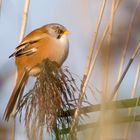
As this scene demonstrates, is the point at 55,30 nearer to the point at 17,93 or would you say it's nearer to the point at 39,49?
the point at 39,49

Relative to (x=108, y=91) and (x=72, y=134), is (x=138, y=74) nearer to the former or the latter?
(x=108, y=91)

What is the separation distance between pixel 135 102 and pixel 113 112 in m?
0.09

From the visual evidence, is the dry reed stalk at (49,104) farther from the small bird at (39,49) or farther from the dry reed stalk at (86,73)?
the small bird at (39,49)

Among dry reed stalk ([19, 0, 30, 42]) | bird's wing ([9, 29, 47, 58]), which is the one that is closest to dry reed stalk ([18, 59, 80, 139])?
dry reed stalk ([19, 0, 30, 42])

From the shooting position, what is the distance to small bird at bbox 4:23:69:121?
1.37 m

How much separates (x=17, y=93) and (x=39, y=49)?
313 millimetres

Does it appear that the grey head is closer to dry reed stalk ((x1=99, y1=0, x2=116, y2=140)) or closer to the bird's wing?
the bird's wing

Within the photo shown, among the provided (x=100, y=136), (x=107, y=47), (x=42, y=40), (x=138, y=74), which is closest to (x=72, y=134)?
(x=100, y=136)

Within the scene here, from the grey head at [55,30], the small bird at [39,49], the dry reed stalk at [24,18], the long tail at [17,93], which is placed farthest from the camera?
the grey head at [55,30]

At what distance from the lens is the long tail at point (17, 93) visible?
111 centimetres

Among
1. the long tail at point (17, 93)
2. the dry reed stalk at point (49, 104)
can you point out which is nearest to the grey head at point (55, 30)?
the long tail at point (17, 93)

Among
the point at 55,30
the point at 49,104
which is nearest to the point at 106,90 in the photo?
the point at 49,104

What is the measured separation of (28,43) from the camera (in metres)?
1.48

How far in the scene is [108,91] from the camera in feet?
3.54
